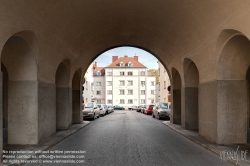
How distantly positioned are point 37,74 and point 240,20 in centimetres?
780

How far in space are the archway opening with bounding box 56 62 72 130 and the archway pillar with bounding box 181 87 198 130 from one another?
745 centimetres

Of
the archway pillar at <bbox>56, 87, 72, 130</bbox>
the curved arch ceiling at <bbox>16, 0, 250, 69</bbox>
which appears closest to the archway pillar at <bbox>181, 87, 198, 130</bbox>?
the curved arch ceiling at <bbox>16, 0, 250, 69</bbox>

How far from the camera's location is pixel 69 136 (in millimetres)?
13648

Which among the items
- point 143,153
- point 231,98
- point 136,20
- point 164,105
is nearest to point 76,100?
point 136,20

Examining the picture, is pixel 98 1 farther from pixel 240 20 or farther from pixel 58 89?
pixel 58 89

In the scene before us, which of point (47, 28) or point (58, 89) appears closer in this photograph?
point (47, 28)

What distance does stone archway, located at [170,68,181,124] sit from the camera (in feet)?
65.8

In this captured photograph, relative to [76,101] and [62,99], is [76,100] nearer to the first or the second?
[76,101]

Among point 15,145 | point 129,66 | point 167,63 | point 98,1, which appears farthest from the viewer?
point 129,66

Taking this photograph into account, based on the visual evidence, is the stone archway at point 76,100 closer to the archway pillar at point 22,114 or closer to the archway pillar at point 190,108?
the archway pillar at point 190,108

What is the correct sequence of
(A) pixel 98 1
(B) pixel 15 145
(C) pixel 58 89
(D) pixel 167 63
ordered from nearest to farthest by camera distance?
(B) pixel 15 145
(A) pixel 98 1
(C) pixel 58 89
(D) pixel 167 63

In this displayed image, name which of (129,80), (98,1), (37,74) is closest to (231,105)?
(98,1)

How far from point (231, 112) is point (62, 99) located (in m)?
10.3

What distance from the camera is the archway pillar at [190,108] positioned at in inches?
644
